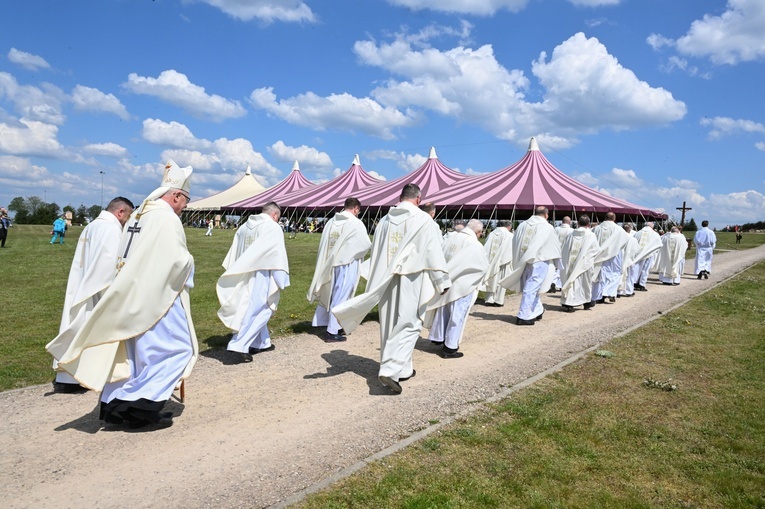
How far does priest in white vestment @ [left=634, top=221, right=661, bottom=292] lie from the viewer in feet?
50.1

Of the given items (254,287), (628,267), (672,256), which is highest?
(672,256)

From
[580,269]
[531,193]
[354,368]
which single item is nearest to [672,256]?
[580,269]

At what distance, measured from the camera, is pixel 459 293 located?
7.30m

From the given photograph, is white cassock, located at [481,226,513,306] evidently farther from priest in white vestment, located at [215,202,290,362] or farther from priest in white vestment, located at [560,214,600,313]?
priest in white vestment, located at [215,202,290,362]

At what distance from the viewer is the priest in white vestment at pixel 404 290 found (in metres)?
5.81

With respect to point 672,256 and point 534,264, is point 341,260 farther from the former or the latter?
point 672,256

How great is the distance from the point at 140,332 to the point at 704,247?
63.7ft

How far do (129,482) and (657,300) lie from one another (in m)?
13.0

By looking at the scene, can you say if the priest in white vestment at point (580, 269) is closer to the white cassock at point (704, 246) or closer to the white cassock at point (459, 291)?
the white cassock at point (459, 291)

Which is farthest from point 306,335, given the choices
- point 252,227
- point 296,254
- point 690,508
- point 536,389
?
point 296,254

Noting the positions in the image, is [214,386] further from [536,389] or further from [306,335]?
[536,389]

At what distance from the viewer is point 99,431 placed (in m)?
4.58

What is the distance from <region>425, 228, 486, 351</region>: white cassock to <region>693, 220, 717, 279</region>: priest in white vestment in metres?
14.5

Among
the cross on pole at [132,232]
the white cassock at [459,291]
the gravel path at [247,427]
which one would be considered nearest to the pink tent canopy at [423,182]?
the white cassock at [459,291]
